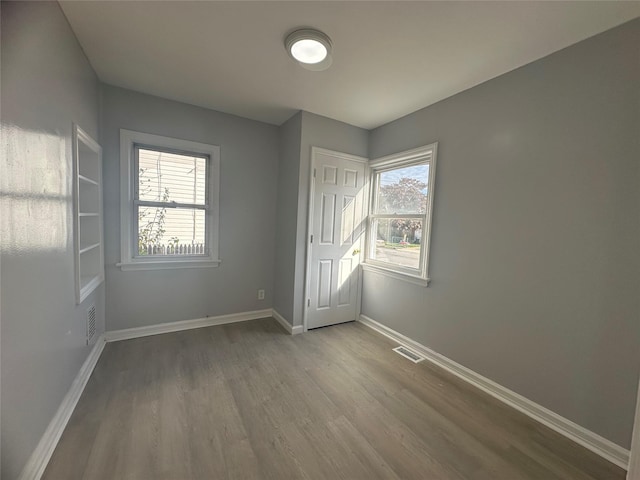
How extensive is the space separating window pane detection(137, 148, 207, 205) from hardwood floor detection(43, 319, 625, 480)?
61.8 inches

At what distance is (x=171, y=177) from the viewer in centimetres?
285

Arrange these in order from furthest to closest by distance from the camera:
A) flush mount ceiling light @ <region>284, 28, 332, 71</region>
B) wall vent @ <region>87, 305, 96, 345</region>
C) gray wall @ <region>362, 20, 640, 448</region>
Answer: wall vent @ <region>87, 305, 96, 345</region> < flush mount ceiling light @ <region>284, 28, 332, 71</region> < gray wall @ <region>362, 20, 640, 448</region>

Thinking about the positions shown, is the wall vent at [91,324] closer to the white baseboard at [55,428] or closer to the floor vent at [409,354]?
the white baseboard at [55,428]

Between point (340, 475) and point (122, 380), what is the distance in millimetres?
1792

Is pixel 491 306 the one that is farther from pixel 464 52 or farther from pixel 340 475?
pixel 464 52

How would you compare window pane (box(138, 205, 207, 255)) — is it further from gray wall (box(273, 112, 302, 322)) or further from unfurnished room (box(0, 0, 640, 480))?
gray wall (box(273, 112, 302, 322))

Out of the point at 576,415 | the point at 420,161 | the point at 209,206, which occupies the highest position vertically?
the point at 420,161

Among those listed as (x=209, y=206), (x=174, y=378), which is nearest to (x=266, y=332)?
(x=174, y=378)

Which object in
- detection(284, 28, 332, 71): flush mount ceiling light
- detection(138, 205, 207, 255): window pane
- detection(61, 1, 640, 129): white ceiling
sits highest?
detection(61, 1, 640, 129): white ceiling

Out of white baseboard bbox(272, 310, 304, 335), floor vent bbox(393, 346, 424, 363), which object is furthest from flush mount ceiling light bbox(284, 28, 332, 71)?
floor vent bbox(393, 346, 424, 363)

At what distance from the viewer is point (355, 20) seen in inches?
61.5

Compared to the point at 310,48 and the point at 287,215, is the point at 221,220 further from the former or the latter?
the point at 310,48

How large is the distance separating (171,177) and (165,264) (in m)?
0.96

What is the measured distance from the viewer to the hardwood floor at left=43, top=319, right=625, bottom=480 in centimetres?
139
